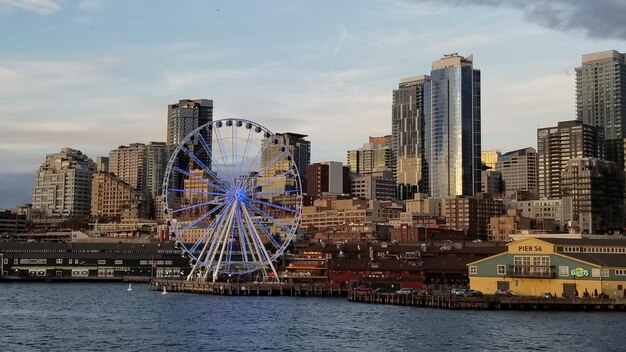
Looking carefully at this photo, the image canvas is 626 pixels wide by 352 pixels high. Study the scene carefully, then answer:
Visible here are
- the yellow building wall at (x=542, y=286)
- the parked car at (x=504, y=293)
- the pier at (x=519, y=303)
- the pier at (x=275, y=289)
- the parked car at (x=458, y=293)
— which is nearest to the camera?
the pier at (x=519, y=303)

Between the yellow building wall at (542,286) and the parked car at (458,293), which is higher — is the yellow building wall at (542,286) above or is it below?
above

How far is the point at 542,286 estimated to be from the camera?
315 ft

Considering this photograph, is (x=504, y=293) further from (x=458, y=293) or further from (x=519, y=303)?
(x=458, y=293)

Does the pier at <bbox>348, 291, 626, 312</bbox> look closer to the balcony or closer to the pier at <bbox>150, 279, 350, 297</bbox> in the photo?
the balcony

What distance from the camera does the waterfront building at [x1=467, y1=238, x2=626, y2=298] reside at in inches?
3676

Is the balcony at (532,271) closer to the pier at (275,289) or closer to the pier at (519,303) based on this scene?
the pier at (519,303)

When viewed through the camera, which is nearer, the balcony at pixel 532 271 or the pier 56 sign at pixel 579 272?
the pier 56 sign at pixel 579 272

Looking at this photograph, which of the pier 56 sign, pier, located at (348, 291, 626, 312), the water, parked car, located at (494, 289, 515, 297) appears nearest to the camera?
the water

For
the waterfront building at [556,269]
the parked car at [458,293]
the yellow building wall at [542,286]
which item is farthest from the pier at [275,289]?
the waterfront building at [556,269]

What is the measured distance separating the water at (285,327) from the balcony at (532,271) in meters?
7.50

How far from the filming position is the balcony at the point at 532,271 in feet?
313

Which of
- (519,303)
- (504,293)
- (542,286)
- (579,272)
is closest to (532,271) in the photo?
(542,286)

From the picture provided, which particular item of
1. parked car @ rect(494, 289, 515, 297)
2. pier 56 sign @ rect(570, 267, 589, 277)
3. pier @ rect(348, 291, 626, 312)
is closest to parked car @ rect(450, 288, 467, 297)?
pier @ rect(348, 291, 626, 312)

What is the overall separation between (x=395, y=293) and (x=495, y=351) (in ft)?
132
